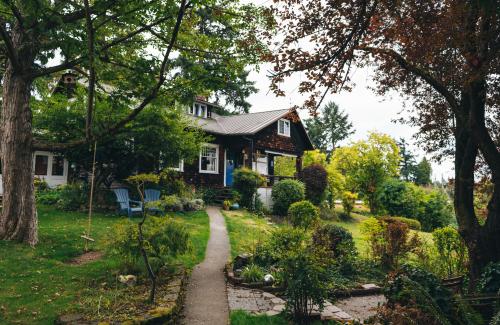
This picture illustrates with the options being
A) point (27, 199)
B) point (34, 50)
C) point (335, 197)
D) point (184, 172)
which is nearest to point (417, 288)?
point (27, 199)

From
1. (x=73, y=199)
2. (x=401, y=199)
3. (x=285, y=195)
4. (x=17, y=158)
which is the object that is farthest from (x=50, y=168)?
(x=401, y=199)

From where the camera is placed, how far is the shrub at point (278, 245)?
6.35 metres

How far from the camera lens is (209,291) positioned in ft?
19.3

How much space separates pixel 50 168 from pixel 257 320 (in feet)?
61.9

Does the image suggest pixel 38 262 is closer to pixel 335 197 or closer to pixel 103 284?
pixel 103 284

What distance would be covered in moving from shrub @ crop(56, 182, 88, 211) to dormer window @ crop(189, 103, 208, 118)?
9787 millimetres

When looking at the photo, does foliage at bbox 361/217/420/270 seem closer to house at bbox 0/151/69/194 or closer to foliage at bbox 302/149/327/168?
foliage at bbox 302/149/327/168

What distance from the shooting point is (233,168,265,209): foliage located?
17172mm

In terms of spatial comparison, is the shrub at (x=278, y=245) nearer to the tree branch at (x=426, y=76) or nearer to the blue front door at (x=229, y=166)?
the tree branch at (x=426, y=76)

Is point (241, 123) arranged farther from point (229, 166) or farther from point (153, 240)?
point (153, 240)

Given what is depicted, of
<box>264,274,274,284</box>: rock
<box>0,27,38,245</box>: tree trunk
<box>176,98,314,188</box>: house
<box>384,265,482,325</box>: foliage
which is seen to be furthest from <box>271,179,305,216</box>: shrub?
<box>384,265,482,325</box>: foliage

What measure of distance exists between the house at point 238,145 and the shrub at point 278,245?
36.6 ft

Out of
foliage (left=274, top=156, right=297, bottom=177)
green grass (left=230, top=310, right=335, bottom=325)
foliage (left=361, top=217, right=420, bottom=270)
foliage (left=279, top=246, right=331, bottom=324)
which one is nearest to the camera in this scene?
foliage (left=279, top=246, right=331, bottom=324)

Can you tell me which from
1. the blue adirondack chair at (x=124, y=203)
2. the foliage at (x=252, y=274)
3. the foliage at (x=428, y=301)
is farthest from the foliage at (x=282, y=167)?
the foliage at (x=428, y=301)
